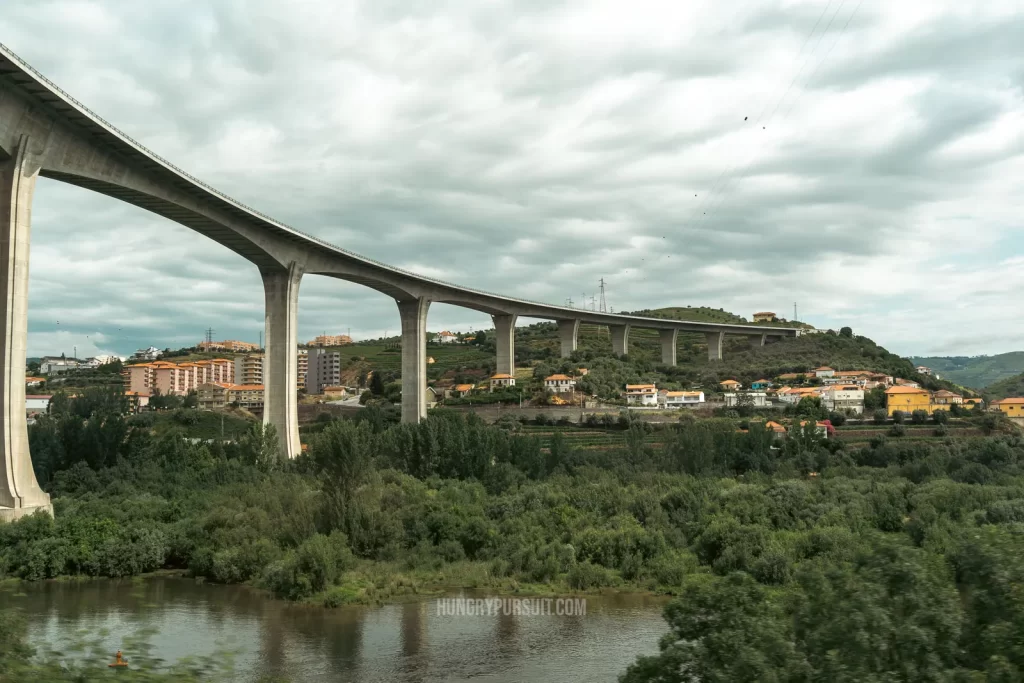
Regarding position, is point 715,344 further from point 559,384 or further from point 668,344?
point 559,384

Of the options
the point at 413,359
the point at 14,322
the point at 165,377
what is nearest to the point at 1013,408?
the point at 413,359

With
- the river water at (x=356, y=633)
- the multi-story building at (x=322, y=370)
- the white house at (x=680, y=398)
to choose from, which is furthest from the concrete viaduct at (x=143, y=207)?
the multi-story building at (x=322, y=370)

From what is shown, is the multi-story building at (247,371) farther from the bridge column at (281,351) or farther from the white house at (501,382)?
the bridge column at (281,351)

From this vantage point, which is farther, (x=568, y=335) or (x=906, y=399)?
(x=568, y=335)

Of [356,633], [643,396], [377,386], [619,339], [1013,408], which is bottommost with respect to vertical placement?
[356,633]

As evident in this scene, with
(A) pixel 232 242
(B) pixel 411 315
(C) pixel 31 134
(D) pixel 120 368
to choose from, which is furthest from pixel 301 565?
(D) pixel 120 368

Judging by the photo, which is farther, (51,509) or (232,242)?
(232,242)

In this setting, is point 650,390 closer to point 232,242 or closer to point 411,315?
point 411,315
